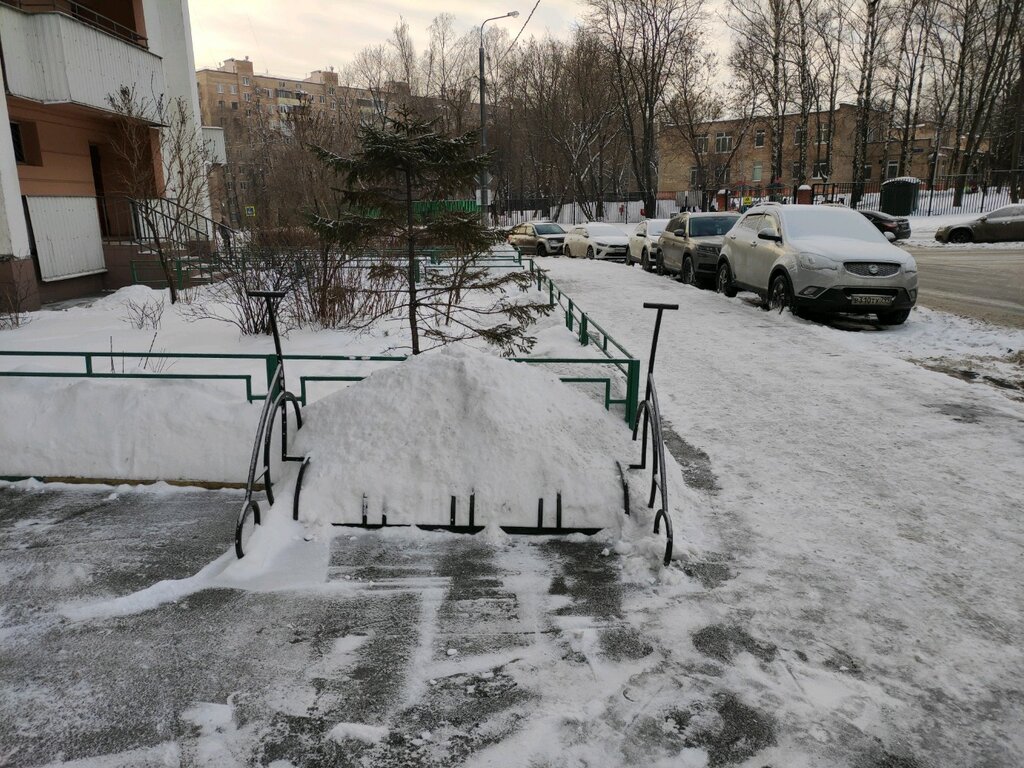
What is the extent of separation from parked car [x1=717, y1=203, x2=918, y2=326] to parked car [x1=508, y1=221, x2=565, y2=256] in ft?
49.8

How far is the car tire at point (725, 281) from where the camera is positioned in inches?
537

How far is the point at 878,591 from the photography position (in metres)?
3.81

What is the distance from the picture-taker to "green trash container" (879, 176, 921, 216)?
33.0m

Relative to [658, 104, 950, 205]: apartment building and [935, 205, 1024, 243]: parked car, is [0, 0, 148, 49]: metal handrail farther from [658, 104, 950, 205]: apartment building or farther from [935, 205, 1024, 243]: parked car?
[658, 104, 950, 205]: apartment building

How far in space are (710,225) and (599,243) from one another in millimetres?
7822

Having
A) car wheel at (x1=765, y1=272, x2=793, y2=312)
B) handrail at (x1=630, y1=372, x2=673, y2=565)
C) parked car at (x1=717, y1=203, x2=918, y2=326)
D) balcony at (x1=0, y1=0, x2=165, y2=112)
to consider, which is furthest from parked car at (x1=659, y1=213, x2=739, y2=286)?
balcony at (x1=0, y1=0, x2=165, y2=112)

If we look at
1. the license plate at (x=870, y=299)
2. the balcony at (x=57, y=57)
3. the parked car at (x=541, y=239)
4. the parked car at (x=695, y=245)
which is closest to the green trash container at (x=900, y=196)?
the parked car at (x=541, y=239)

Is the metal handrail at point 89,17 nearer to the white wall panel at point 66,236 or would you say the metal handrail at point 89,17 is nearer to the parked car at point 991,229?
the white wall panel at point 66,236

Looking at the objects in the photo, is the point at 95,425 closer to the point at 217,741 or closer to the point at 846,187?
the point at 217,741

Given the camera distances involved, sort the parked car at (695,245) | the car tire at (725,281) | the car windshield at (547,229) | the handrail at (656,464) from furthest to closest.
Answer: the car windshield at (547,229), the parked car at (695,245), the car tire at (725,281), the handrail at (656,464)

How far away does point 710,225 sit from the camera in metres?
16.5

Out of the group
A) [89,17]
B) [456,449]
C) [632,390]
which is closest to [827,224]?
[632,390]

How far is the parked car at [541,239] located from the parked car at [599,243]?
2.05m

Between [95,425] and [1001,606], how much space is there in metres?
6.15
